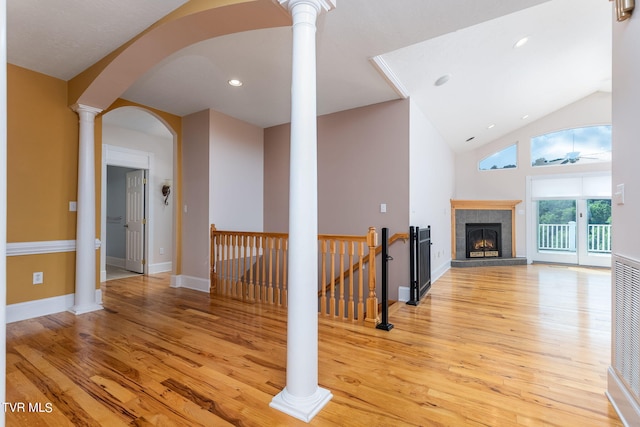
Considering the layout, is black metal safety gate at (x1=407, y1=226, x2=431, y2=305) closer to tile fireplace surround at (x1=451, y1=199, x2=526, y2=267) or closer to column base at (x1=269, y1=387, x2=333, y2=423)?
column base at (x1=269, y1=387, x2=333, y2=423)

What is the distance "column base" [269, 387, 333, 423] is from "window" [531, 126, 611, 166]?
7.68 meters

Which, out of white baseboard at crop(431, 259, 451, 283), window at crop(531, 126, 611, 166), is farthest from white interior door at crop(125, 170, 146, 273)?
window at crop(531, 126, 611, 166)

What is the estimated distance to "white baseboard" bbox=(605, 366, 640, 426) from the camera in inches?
59.1

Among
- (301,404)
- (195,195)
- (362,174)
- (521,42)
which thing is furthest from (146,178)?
(521,42)

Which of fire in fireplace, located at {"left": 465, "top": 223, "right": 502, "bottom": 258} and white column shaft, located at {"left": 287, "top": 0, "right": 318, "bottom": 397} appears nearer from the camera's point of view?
white column shaft, located at {"left": 287, "top": 0, "right": 318, "bottom": 397}

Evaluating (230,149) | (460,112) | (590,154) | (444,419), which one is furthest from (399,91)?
(590,154)

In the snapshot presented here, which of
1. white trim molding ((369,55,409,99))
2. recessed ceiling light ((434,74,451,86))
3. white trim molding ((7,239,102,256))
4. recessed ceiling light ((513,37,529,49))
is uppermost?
recessed ceiling light ((513,37,529,49))

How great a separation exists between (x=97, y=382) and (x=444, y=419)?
82.3 inches

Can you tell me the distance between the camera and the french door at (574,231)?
21.5 ft

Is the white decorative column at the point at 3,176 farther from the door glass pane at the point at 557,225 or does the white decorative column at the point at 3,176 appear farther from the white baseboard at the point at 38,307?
the door glass pane at the point at 557,225

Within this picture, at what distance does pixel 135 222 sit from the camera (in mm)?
5926

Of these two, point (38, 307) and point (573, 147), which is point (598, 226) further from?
point (38, 307)

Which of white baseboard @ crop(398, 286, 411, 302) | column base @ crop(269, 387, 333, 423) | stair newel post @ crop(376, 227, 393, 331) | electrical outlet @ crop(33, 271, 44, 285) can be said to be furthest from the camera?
white baseboard @ crop(398, 286, 411, 302)

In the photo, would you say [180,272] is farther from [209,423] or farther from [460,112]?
[460,112]
